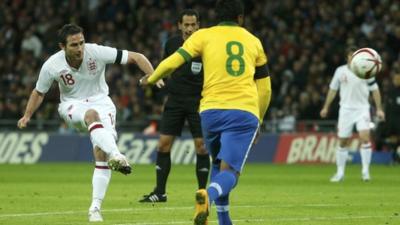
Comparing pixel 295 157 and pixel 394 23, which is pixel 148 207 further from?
pixel 394 23

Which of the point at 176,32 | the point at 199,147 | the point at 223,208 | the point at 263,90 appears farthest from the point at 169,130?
the point at 176,32

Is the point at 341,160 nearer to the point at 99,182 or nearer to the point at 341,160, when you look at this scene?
the point at 341,160

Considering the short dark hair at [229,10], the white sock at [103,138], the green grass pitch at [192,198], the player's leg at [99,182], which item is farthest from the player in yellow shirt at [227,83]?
the player's leg at [99,182]

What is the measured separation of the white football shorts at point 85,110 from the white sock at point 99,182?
0.38 meters

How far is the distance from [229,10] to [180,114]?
187 inches

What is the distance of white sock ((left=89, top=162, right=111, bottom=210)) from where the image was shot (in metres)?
11.7

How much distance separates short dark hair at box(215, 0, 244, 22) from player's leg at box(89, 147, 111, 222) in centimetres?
254

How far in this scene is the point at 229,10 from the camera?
32.9 feet

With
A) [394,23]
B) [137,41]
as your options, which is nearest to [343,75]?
[394,23]

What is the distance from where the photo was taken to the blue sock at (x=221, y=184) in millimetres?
9497

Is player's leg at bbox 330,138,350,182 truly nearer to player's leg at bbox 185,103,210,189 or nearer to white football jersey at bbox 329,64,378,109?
white football jersey at bbox 329,64,378,109

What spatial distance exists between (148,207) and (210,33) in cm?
394

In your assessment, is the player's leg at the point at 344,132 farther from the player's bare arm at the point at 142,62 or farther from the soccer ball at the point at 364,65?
the player's bare arm at the point at 142,62

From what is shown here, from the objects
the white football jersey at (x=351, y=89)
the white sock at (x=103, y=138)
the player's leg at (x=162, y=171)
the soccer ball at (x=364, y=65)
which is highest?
the white sock at (x=103, y=138)
